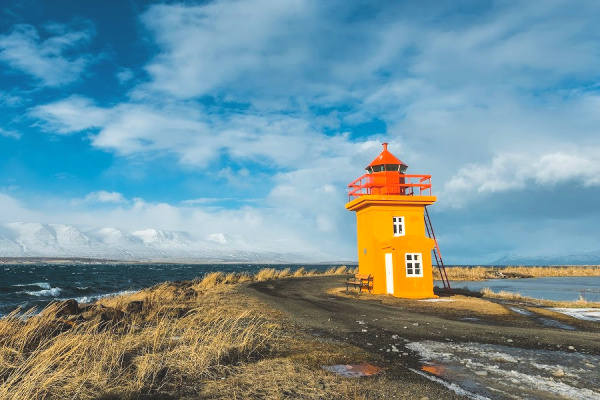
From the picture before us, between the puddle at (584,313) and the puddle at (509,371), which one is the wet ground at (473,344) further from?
the puddle at (584,313)

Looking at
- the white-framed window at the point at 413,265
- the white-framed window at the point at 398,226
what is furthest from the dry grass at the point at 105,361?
the white-framed window at the point at 398,226

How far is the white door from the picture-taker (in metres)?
20.4

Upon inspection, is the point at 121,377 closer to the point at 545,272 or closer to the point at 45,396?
the point at 45,396

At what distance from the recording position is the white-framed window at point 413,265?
20453 millimetres

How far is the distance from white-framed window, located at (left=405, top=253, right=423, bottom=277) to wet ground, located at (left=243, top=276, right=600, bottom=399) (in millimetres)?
3678

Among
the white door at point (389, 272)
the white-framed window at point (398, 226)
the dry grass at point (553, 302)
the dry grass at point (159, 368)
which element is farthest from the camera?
the white-framed window at point (398, 226)

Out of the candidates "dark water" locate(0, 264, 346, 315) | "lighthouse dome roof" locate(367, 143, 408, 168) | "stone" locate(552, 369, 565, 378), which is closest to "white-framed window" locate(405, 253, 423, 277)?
"lighthouse dome roof" locate(367, 143, 408, 168)

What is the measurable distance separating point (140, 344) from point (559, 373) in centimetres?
767

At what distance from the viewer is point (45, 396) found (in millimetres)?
5035

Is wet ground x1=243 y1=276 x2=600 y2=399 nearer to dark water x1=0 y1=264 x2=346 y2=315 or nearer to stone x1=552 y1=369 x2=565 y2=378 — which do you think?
stone x1=552 y1=369 x2=565 y2=378

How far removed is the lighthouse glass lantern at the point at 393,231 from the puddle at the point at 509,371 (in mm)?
11315

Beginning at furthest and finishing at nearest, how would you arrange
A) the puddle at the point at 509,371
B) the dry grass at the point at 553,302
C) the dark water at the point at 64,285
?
the dark water at the point at 64,285, the dry grass at the point at 553,302, the puddle at the point at 509,371

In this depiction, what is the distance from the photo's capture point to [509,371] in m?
6.96

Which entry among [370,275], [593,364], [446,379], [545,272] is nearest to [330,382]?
[446,379]
